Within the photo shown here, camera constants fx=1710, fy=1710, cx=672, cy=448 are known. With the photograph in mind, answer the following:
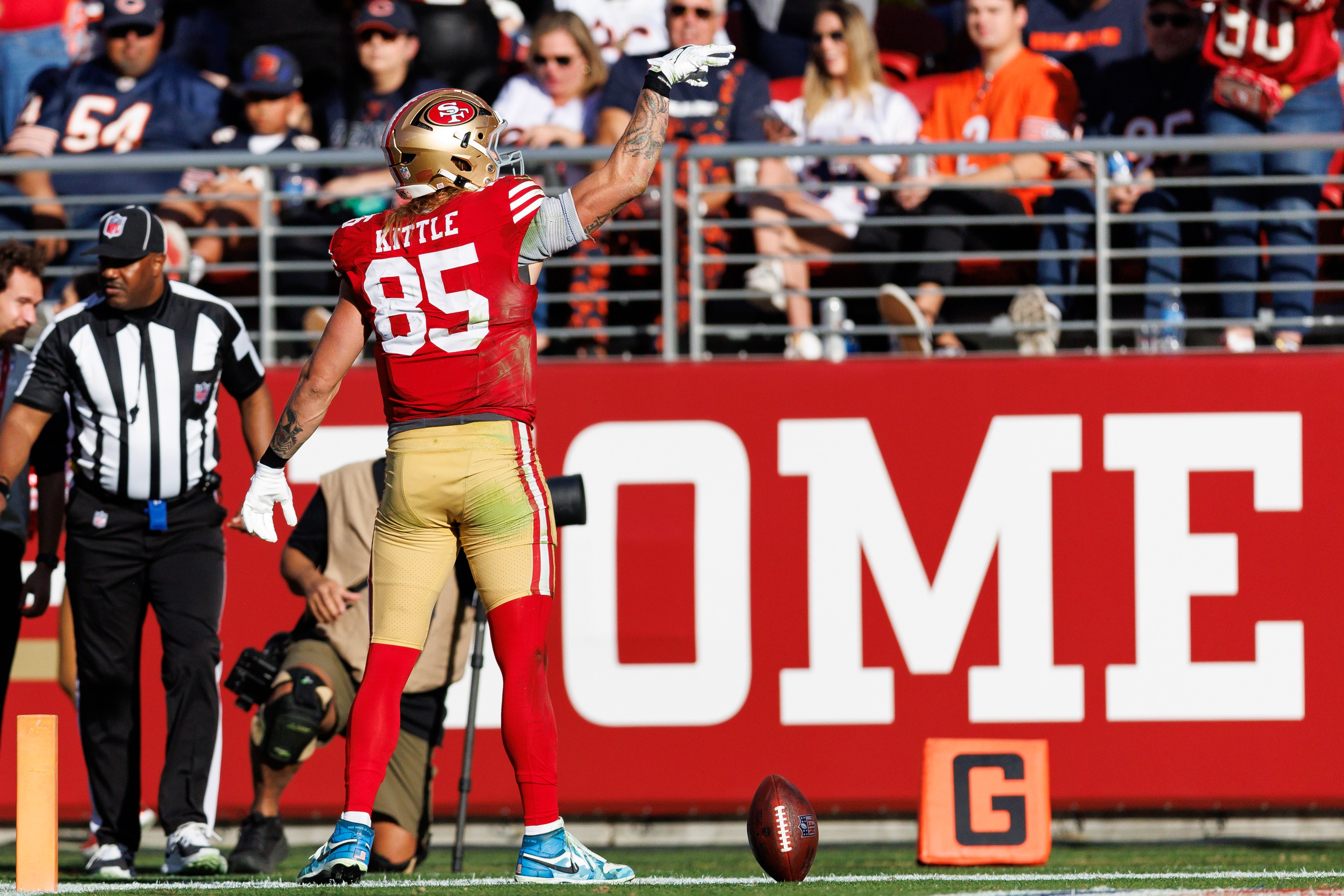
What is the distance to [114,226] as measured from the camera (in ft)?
19.3

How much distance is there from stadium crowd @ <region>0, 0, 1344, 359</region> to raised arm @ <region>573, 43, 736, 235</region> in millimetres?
2796

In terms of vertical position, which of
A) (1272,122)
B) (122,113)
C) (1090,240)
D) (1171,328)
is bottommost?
(1171,328)

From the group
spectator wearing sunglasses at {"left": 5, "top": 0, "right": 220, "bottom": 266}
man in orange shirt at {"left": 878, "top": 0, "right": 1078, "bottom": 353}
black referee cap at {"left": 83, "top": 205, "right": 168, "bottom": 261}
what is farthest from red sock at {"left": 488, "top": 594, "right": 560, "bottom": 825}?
spectator wearing sunglasses at {"left": 5, "top": 0, "right": 220, "bottom": 266}

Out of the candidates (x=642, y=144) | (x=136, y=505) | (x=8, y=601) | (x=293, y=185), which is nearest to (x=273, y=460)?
(x=642, y=144)

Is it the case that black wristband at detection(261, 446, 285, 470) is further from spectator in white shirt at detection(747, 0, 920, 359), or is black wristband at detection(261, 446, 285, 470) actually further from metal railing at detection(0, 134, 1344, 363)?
spectator in white shirt at detection(747, 0, 920, 359)

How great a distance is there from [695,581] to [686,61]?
345 cm

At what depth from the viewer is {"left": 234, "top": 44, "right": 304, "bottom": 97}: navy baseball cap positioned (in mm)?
Result: 8578

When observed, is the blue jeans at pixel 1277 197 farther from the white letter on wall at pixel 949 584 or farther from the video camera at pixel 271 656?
the video camera at pixel 271 656

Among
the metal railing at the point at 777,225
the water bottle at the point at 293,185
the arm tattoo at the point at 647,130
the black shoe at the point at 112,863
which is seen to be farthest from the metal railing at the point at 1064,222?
the black shoe at the point at 112,863

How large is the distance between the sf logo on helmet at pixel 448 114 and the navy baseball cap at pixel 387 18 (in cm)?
444

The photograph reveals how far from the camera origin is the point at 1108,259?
7.55 meters

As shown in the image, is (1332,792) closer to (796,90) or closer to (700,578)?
(700,578)

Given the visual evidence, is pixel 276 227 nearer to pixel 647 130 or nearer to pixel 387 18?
pixel 387 18

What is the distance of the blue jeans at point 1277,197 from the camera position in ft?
24.3
